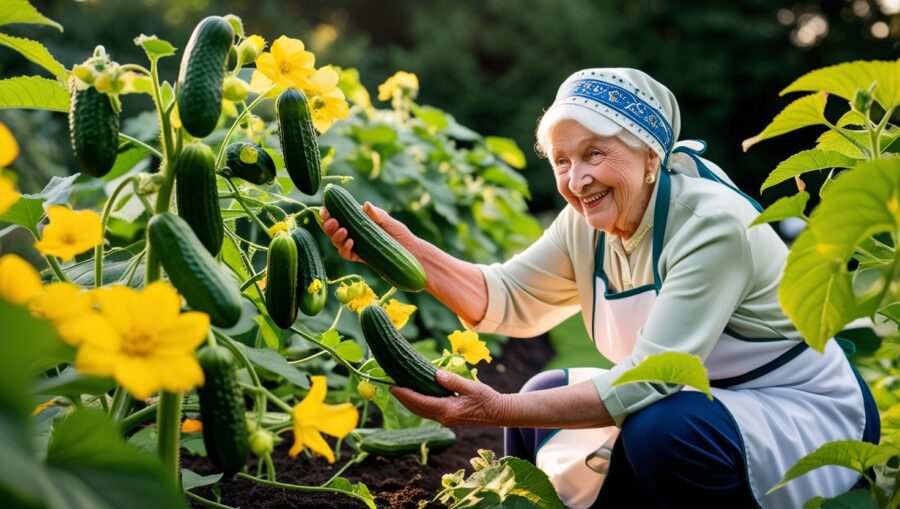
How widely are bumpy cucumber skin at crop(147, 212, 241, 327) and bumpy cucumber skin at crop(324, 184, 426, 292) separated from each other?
0.64 metres

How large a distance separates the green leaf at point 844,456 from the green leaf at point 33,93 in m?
1.64

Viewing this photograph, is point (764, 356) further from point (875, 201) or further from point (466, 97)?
point (466, 97)

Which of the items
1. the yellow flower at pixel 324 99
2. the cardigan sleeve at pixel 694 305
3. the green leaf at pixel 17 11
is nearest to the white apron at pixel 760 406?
the cardigan sleeve at pixel 694 305

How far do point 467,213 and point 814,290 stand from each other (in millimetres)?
3711

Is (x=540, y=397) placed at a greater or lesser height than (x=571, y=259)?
lesser

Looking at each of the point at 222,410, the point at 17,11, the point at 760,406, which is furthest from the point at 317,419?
the point at 760,406

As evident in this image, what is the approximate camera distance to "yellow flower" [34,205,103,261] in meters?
1.48

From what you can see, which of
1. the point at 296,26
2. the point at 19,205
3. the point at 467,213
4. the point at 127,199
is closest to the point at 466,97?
the point at 296,26

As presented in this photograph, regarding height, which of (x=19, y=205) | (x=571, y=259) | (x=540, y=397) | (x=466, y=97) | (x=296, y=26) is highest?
(x=296, y=26)

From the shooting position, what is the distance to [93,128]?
60.2 inches

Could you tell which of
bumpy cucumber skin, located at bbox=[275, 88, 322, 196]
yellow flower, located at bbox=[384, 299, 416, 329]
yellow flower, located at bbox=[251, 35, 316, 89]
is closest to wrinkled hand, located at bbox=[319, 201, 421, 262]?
yellow flower, located at bbox=[384, 299, 416, 329]

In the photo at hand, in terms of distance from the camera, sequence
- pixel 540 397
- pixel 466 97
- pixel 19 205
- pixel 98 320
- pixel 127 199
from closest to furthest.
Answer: pixel 98 320 → pixel 19 205 → pixel 540 397 → pixel 127 199 → pixel 466 97

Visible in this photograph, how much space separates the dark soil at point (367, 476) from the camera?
8.12ft

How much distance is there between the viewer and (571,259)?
9.12 ft
